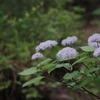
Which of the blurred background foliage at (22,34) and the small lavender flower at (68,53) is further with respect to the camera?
the blurred background foliage at (22,34)

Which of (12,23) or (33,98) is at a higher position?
(12,23)

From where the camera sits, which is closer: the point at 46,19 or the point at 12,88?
the point at 12,88

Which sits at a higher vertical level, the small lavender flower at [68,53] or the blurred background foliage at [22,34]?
the blurred background foliage at [22,34]

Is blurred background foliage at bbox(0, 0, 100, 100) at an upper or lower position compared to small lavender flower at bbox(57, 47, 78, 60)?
upper

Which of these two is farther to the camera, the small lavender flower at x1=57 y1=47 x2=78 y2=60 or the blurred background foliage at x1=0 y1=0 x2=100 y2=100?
the blurred background foliage at x1=0 y1=0 x2=100 y2=100

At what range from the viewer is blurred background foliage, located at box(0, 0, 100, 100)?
300 centimetres

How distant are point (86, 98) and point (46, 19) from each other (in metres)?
1.17

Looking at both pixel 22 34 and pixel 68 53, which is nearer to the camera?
pixel 68 53

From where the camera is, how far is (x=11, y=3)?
3811mm

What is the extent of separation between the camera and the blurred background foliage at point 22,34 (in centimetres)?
300

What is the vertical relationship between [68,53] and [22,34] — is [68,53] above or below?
below

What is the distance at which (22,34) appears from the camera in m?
3.53

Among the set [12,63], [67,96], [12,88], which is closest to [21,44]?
[12,63]

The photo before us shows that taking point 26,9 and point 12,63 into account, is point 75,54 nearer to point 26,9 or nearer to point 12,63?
point 12,63
